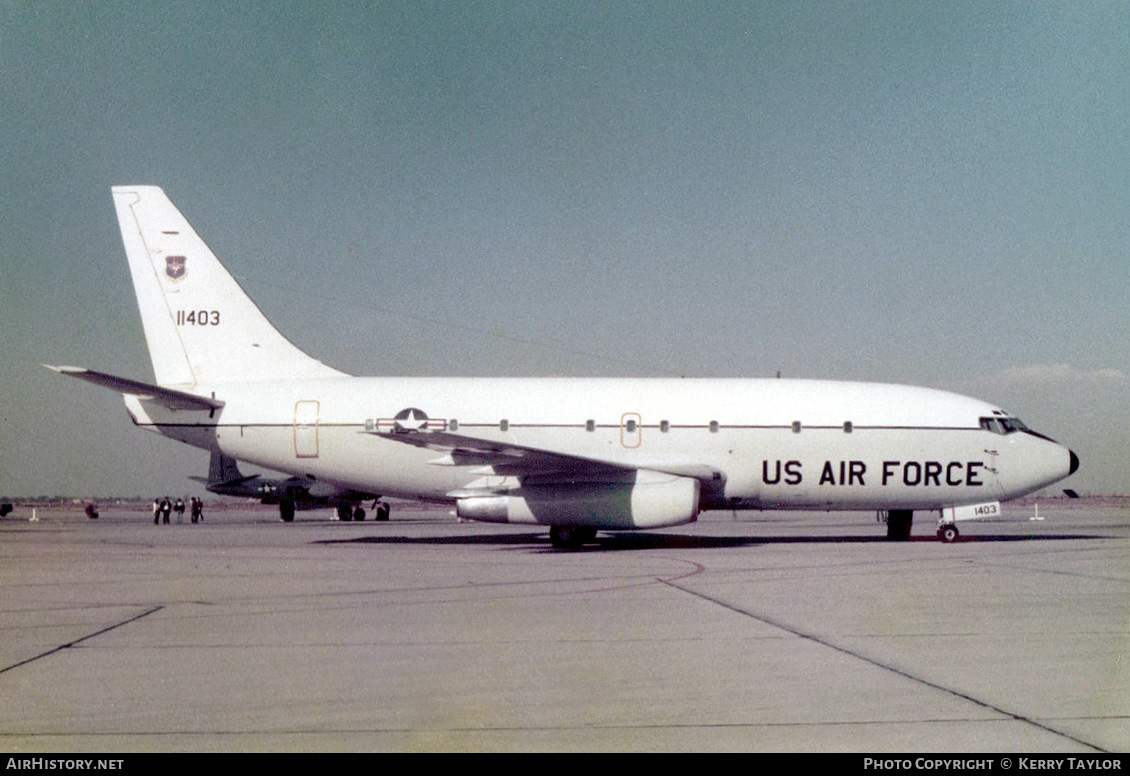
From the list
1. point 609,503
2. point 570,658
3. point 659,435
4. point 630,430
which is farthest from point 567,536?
point 570,658

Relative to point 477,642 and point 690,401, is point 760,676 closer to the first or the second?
point 477,642

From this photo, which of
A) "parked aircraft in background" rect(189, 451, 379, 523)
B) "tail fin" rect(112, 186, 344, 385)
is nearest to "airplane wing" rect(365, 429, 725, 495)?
"tail fin" rect(112, 186, 344, 385)

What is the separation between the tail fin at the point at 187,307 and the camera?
74.6 ft

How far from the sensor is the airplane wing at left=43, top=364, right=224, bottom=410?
18.5m

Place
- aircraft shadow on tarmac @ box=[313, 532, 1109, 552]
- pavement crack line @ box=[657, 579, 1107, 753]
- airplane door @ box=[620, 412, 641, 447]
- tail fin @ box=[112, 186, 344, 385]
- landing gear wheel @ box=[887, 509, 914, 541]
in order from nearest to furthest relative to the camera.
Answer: pavement crack line @ box=[657, 579, 1107, 753]
aircraft shadow on tarmac @ box=[313, 532, 1109, 552]
airplane door @ box=[620, 412, 641, 447]
landing gear wheel @ box=[887, 509, 914, 541]
tail fin @ box=[112, 186, 344, 385]

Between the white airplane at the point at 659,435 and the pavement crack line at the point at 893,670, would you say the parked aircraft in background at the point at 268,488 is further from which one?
the pavement crack line at the point at 893,670

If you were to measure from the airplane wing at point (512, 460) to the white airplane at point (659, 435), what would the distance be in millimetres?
144

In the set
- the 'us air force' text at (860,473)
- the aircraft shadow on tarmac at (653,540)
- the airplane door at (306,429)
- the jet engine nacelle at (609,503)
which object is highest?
the airplane door at (306,429)

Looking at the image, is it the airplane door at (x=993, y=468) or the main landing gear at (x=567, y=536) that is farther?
the airplane door at (x=993, y=468)

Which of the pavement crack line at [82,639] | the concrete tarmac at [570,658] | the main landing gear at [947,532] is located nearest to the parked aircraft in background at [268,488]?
the main landing gear at [947,532]

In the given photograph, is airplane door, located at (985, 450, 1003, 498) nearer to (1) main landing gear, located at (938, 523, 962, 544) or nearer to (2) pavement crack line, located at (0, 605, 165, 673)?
(1) main landing gear, located at (938, 523, 962, 544)

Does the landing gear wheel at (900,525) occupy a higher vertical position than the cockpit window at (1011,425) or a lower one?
lower

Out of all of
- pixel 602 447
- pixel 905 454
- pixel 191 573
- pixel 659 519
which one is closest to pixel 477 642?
pixel 191 573

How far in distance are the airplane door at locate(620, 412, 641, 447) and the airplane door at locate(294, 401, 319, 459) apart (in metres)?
6.98
